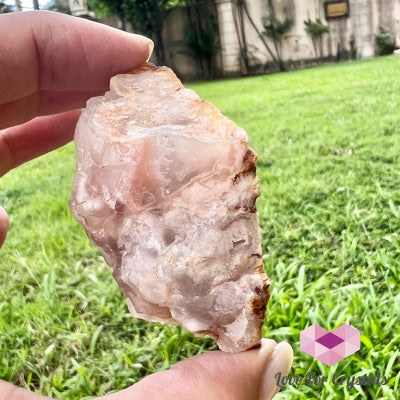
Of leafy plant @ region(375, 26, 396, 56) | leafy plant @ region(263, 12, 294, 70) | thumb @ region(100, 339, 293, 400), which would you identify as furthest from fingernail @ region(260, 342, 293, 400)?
leafy plant @ region(263, 12, 294, 70)

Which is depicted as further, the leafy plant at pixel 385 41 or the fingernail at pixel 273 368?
the leafy plant at pixel 385 41

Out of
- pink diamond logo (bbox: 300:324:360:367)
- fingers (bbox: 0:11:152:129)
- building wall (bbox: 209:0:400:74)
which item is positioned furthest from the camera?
building wall (bbox: 209:0:400:74)

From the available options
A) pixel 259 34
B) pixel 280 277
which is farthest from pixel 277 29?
pixel 280 277

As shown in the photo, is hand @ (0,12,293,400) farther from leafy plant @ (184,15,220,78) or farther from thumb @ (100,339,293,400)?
leafy plant @ (184,15,220,78)

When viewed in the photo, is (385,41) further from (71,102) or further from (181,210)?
(181,210)

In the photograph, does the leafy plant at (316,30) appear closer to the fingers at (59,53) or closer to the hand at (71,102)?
the hand at (71,102)

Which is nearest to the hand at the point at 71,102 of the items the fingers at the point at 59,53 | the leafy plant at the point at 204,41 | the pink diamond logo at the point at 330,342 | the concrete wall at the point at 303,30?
the fingers at the point at 59,53
